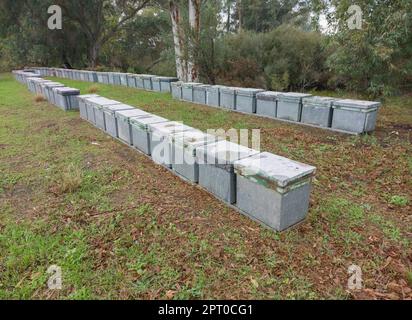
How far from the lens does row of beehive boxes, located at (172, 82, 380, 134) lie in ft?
19.0

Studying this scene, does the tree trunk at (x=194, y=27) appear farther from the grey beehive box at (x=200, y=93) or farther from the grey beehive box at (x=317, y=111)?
the grey beehive box at (x=317, y=111)

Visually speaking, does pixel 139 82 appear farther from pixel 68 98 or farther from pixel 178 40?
pixel 68 98

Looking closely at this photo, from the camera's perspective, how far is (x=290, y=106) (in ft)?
22.8

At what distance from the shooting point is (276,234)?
9.45 feet

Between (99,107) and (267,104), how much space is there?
409 cm

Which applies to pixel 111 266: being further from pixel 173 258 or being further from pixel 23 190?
pixel 23 190

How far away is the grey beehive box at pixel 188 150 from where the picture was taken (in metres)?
3.72

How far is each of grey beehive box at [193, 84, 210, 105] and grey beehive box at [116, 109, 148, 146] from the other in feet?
13.4

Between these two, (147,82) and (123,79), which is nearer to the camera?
(147,82)

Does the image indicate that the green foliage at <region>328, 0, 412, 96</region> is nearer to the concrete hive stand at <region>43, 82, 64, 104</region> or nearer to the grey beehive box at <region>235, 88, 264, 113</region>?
the grey beehive box at <region>235, 88, 264, 113</region>

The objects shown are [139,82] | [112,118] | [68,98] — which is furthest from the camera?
[139,82]

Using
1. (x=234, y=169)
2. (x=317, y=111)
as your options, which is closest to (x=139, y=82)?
(x=317, y=111)

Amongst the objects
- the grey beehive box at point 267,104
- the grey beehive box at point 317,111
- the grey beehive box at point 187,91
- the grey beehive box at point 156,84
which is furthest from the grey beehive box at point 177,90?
the grey beehive box at point 317,111
